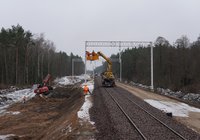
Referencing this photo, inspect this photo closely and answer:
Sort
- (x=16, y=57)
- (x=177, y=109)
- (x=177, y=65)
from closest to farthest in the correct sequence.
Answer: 1. (x=177, y=109)
2. (x=177, y=65)
3. (x=16, y=57)

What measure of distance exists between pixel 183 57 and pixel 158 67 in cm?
1121

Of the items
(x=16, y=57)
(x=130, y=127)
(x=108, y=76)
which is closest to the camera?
(x=130, y=127)

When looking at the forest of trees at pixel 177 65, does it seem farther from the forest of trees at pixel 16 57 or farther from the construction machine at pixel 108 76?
the forest of trees at pixel 16 57

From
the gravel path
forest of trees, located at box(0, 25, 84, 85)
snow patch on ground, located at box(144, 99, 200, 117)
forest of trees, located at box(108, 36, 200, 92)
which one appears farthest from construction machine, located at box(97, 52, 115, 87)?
forest of trees, located at box(0, 25, 84, 85)

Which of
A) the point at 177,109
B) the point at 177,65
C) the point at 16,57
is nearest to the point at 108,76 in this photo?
the point at 177,109

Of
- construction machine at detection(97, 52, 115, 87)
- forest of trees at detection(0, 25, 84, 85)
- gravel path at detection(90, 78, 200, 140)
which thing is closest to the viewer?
gravel path at detection(90, 78, 200, 140)

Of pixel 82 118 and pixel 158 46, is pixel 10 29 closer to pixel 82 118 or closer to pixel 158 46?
pixel 158 46

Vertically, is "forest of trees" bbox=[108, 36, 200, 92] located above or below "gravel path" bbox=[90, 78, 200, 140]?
above

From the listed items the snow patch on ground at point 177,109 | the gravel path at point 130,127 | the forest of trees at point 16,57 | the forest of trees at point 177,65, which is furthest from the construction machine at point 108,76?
the forest of trees at point 16,57

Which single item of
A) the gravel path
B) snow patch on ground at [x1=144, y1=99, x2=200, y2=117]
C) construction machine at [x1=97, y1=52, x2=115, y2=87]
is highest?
construction machine at [x1=97, y1=52, x2=115, y2=87]

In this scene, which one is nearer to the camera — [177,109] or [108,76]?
[177,109]

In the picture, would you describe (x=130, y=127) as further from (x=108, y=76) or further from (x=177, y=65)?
(x=177, y=65)

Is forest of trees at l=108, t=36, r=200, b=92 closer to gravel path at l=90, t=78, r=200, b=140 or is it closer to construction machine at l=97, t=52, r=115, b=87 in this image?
construction machine at l=97, t=52, r=115, b=87

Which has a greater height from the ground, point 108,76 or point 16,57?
point 16,57
